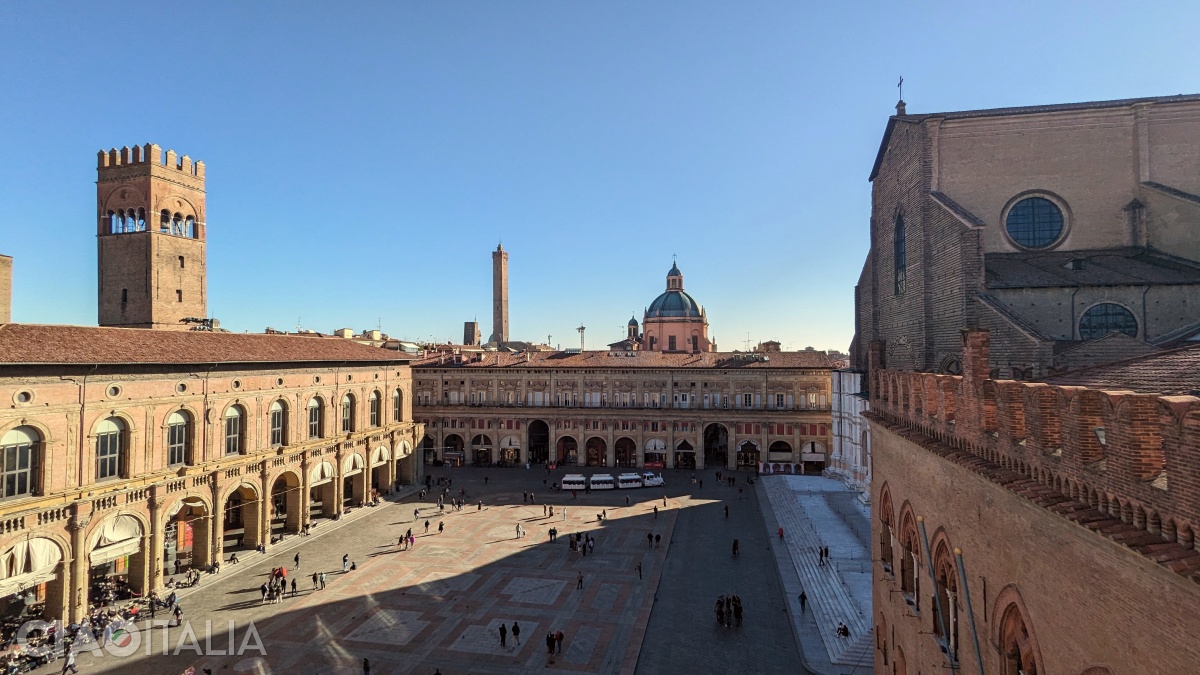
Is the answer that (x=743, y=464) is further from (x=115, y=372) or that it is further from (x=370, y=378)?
(x=115, y=372)

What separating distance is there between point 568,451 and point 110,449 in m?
43.3

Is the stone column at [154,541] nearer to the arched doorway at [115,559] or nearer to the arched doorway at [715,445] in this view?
the arched doorway at [115,559]

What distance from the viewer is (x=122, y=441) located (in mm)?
26953

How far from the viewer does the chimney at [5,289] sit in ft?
91.4

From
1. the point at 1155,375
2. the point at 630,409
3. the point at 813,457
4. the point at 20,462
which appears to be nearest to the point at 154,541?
the point at 20,462

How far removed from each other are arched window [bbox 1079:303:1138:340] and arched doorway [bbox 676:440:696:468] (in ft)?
150

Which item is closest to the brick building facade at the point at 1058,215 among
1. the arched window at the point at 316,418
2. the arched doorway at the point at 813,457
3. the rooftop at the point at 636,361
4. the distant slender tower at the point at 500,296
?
the arched window at the point at 316,418

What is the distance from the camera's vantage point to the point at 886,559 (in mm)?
17344

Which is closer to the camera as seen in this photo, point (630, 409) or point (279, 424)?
point (279, 424)

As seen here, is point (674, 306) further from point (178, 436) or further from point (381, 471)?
point (178, 436)

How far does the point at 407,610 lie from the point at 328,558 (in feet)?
30.7

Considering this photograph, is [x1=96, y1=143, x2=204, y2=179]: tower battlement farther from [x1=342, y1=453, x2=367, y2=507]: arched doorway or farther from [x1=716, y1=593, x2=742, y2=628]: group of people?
[x1=716, y1=593, x2=742, y2=628]: group of people

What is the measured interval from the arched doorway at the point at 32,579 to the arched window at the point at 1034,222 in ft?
123

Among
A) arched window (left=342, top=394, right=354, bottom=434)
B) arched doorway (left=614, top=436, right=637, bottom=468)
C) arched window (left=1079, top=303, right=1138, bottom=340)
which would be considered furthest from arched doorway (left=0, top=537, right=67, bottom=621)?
arched doorway (left=614, top=436, right=637, bottom=468)
